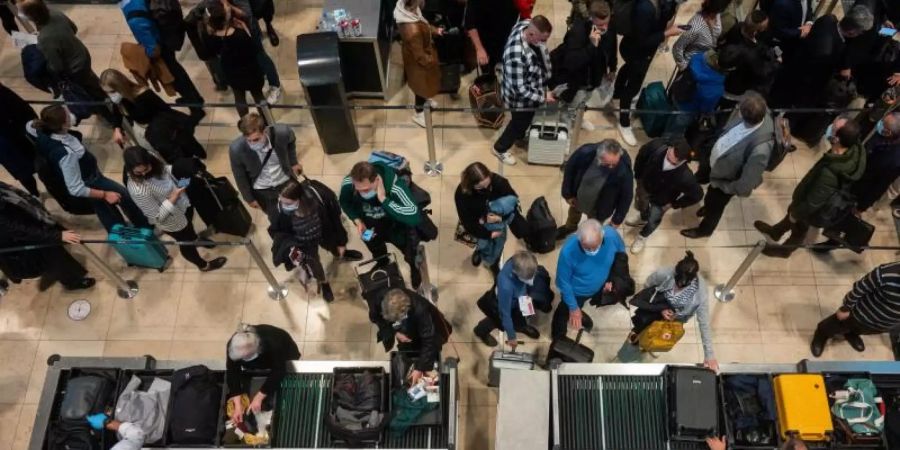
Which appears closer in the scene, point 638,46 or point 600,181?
point 600,181

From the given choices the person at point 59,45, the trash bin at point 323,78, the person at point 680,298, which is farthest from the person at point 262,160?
the person at point 680,298

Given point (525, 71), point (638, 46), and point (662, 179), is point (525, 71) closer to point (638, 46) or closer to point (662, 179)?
point (638, 46)

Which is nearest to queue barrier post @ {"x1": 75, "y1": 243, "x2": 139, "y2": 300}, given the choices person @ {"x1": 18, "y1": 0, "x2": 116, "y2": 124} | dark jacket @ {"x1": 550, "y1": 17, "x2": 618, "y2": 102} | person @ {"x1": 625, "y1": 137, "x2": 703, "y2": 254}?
person @ {"x1": 18, "y1": 0, "x2": 116, "y2": 124}

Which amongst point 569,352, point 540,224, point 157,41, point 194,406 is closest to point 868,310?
point 569,352

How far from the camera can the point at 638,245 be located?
7469mm

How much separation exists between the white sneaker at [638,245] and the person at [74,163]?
5.19 meters

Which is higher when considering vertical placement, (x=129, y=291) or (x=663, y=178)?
(x=663, y=178)

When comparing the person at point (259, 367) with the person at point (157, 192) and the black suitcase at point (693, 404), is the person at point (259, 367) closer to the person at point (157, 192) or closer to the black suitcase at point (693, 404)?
the person at point (157, 192)

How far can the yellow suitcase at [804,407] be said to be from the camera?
5199mm

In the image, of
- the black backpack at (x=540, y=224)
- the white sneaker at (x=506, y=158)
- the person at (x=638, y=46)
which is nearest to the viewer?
the black backpack at (x=540, y=224)

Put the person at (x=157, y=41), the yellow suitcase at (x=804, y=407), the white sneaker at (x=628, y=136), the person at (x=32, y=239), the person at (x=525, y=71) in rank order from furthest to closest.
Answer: the white sneaker at (x=628, y=136) → the person at (x=157, y=41) → the person at (x=525, y=71) → the person at (x=32, y=239) → the yellow suitcase at (x=804, y=407)

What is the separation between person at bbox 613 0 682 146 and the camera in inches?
280

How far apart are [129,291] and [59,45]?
8.66ft

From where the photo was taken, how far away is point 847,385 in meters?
5.36
